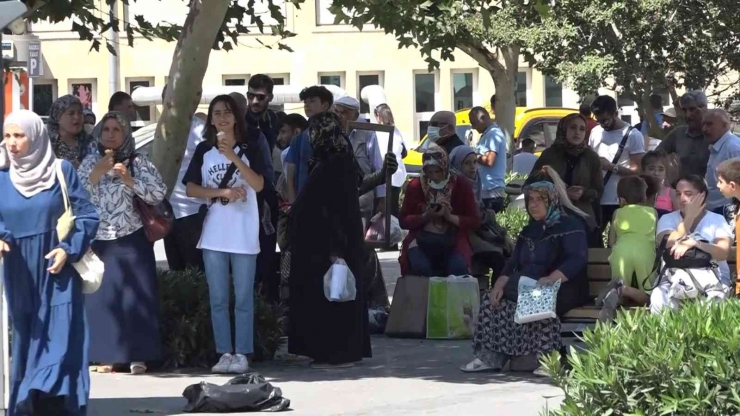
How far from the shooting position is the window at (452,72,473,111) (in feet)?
151

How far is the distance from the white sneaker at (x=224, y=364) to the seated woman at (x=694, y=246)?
2.70m

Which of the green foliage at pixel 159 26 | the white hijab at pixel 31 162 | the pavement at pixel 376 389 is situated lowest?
the pavement at pixel 376 389

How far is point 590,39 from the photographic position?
24594 mm

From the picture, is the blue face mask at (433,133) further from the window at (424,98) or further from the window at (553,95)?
the window at (553,95)

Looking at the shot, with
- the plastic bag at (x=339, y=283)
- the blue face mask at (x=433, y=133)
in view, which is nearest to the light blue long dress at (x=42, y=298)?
the plastic bag at (x=339, y=283)

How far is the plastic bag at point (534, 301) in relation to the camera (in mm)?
9664

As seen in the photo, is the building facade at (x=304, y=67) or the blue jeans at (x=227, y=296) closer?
the blue jeans at (x=227, y=296)

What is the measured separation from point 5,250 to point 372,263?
18.5 feet

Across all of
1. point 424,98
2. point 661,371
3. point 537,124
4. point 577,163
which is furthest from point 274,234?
point 424,98

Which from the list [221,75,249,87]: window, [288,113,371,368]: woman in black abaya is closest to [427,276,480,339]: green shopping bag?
[288,113,371,368]: woman in black abaya

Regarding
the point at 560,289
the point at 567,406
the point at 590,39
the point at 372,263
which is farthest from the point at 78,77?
the point at 567,406

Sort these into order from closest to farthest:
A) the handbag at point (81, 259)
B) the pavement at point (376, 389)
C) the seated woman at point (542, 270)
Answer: the handbag at point (81, 259) < the pavement at point (376, 389) < the seated woman at point (542, 270)

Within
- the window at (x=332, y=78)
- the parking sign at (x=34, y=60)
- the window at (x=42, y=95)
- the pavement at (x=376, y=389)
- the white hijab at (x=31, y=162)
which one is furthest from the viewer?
the window at (x=42, y=95)

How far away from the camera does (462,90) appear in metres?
46.2
